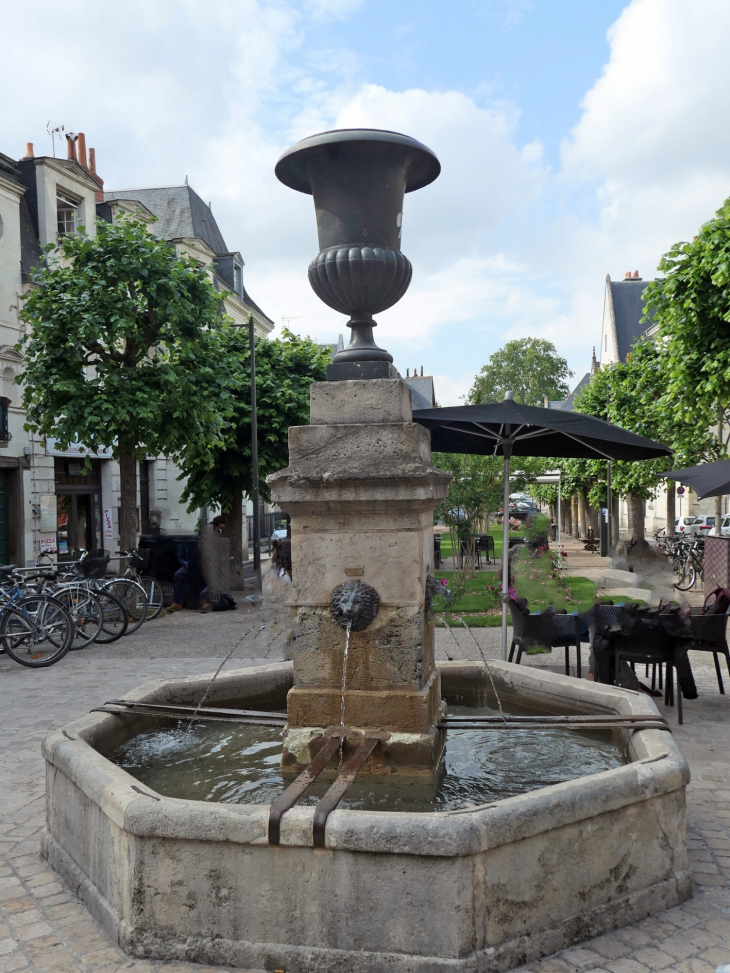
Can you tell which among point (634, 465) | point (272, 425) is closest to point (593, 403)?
point (634, 465)

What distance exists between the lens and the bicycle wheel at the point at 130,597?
1198 centimetres

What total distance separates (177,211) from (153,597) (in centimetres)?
2251

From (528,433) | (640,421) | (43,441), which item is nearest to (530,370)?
(640,421)

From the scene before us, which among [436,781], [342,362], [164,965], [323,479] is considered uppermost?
[342,362]

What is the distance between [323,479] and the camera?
13.3 feet

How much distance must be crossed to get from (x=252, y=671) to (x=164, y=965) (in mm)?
2826

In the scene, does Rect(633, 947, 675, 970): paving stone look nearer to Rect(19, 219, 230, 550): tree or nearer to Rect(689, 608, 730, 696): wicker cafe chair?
Rect(689, 608, 730, 696): wicker cafe chair

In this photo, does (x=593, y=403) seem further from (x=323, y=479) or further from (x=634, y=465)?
(x=323, y=479)

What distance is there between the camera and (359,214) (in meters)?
4.43

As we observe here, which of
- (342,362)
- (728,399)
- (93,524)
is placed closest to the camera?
(342,362)

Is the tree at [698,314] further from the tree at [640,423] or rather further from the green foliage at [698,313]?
the tree at [640,423]

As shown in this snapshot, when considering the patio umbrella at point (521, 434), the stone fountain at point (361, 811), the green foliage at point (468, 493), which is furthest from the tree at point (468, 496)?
the stone fountain at point (361, 811)

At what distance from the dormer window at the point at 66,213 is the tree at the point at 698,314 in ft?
48.3

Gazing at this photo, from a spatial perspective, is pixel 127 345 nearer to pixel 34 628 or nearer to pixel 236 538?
pixel 236 538
